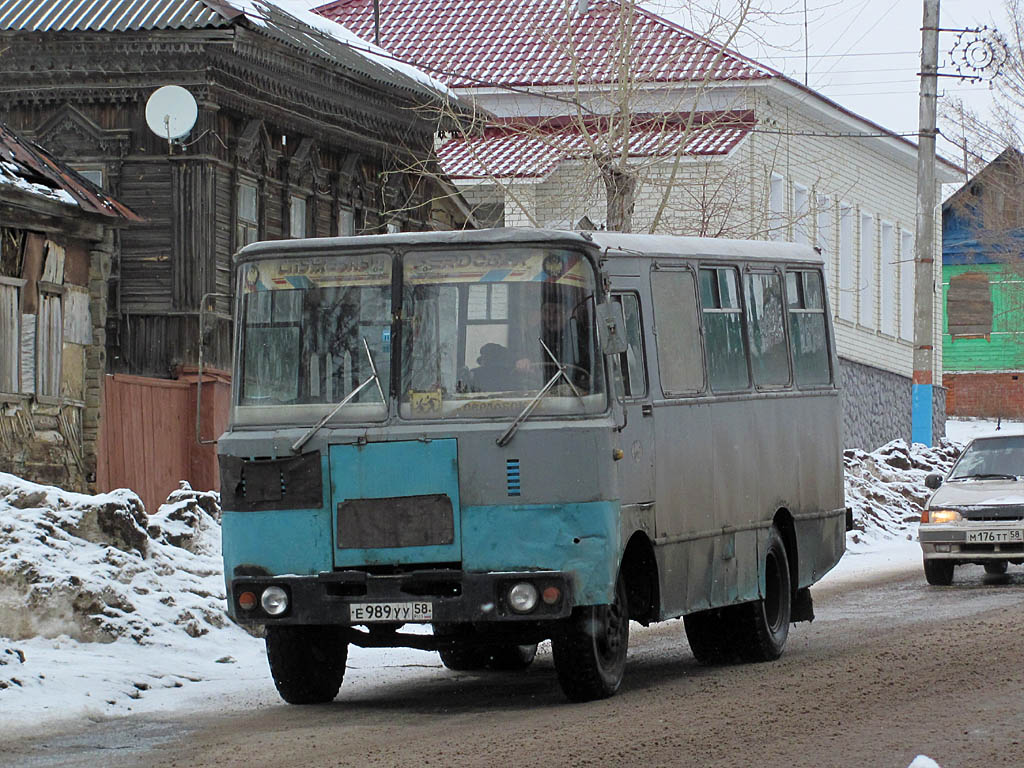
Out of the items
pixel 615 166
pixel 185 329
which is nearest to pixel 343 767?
pixel 615 166

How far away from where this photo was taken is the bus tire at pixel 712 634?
13188 mm

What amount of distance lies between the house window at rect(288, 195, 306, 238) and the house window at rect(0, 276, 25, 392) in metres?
7.76

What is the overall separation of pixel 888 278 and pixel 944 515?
1061 inches

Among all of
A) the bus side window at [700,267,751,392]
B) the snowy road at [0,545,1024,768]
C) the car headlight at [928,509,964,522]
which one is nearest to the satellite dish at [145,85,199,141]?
the car headlight at [928,509,964,522]

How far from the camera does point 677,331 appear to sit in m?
12.2

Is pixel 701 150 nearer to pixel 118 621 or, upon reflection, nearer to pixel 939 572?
pixel 939 572

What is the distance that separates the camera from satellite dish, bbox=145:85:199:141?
82.2 ft

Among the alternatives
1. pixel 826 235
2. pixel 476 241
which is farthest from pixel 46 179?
pixel 826 235

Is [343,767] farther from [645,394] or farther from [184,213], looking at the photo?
[184,213]

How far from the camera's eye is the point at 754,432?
13125mm

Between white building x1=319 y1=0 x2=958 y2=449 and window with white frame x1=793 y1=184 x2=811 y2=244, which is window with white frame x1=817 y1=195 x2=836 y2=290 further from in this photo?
window with white frame x1=793 y1=184 x2=811 y2=244

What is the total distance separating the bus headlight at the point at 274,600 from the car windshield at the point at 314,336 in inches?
36.2

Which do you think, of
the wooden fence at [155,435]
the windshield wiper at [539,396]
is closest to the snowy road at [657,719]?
the windshield wiper at [539,396]

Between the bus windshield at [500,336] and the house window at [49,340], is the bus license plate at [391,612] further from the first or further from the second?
the house window at [49,340]
